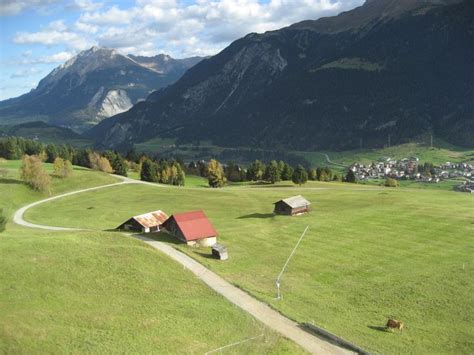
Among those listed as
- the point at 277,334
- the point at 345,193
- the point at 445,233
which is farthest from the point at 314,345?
the point at 345,193

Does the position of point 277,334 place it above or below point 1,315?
below

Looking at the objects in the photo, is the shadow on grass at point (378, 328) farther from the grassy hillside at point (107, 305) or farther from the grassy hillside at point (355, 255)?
the grassy hillside at point (107, 305)

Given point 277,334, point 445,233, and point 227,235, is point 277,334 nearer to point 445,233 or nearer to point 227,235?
point 227,235

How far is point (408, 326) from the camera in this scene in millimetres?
49531

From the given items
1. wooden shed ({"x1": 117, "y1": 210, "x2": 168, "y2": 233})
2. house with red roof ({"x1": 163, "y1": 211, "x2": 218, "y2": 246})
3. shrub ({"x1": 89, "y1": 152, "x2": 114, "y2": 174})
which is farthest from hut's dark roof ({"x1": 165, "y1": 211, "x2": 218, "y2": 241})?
shrub ({"x1": 89, "y1": 152, "x2": 114, "y2": 174})

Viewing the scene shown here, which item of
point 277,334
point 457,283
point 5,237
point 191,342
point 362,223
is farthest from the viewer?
point 362,223

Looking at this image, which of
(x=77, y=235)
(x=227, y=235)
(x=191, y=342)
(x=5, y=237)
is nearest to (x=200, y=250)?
(x=227, y=235)

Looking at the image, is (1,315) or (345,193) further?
(345,193)

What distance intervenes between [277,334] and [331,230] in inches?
1845

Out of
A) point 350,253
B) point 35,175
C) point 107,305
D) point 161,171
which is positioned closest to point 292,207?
point 350,253

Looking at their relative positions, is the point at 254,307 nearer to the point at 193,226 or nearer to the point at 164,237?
the point at 193,226

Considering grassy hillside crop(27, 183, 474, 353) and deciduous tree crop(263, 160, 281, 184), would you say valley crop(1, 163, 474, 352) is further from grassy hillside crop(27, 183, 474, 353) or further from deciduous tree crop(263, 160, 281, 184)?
deciduous tree crop(263, 160, 281, 184)

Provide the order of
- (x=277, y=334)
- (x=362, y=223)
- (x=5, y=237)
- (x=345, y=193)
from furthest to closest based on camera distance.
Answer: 1. (x=345, y=193)
2. (x=362, y=223)
3. (x=5, y=237)
4. (x=277, y=334)

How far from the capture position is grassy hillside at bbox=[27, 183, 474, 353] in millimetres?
49875
